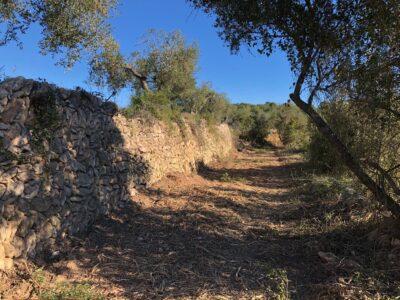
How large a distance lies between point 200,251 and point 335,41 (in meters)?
4.14

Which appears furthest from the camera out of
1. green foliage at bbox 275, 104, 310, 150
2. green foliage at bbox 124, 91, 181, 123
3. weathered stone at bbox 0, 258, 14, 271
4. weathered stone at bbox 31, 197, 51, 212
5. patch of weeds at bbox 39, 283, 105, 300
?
green foliage at bbox 275, 104, 310, 150

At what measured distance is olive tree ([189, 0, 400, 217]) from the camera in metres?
5.82

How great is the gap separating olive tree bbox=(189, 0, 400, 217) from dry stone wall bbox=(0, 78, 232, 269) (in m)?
3.28

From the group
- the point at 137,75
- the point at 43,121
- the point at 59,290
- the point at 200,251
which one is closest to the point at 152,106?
the point at 137,75

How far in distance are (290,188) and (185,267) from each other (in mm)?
7928

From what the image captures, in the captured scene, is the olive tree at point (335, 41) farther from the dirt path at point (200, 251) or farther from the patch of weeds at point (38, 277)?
the patch of weeds at point (38, 277)

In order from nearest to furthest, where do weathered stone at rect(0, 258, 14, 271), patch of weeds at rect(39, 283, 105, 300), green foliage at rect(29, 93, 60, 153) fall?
patch of weeds at rect(39, 283, 105, 300) < weathered stone at rect(0, 258, 14, 271) < green foliage at rect(29, 93, 60, 153)

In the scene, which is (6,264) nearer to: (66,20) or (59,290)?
(59,290)

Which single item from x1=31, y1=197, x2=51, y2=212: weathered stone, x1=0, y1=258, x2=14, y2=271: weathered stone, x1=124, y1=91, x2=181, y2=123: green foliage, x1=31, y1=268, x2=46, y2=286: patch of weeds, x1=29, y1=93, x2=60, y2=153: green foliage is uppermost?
x1=124, y1=91, x2=181, y2=123: green foliage

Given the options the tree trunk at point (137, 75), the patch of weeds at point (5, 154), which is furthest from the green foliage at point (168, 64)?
the patch of weeds at point (5, 154)

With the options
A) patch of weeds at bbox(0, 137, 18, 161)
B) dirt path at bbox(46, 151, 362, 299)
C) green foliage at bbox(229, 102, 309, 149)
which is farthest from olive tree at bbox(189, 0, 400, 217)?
green foliage at bbox(229, 102, 309, 149)

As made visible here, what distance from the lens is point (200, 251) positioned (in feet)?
22.0

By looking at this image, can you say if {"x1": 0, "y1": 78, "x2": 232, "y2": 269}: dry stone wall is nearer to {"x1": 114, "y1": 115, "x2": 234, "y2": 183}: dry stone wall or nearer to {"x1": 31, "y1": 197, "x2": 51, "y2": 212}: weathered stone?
{"x1": 31, "y1": 197, "x2": 51, "y2": 212}: weathered stone

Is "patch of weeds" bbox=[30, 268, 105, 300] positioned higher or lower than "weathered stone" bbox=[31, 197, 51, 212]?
lower
